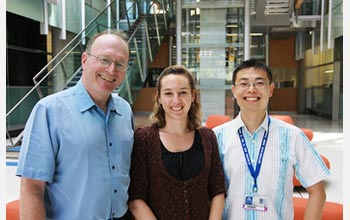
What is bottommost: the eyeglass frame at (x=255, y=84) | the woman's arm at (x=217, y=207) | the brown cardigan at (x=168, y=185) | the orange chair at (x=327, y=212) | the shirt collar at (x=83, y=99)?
the orange chair at (x=327, y=212)

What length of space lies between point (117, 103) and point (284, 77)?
19.6m

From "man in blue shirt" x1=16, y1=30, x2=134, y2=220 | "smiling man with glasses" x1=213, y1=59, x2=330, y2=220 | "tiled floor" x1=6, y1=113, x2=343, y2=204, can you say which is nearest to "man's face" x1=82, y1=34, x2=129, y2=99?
"man in blue shirt" x1=16, y1=30, x2=134, y2=220

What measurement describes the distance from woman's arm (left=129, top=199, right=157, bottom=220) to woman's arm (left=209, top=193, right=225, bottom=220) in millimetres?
339

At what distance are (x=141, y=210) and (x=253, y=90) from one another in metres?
0.95

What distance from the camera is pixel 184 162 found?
196 centimetres

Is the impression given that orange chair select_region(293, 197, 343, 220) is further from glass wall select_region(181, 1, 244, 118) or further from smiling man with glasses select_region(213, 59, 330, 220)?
glass wall select_region(181, 1, 244, 118)

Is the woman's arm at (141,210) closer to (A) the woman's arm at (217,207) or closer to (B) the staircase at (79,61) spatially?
(A) the woman's arm at (217,207)

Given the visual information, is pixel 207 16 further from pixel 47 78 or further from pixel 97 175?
pixel 97 175

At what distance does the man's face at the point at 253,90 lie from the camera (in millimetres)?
2014

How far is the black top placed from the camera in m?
1.94

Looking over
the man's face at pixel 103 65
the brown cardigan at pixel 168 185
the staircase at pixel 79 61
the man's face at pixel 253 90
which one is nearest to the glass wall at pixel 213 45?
the staircase at pixel 79 61

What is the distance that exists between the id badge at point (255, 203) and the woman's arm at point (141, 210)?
0.54 metres

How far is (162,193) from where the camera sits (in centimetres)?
194

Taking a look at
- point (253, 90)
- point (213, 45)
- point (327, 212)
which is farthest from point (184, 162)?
point (213, 45)
